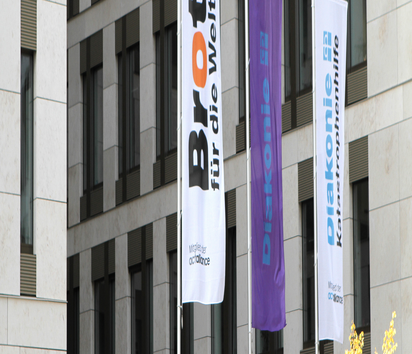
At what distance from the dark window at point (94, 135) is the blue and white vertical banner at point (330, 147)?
43.7 ft

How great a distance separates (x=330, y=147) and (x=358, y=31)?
6.16m

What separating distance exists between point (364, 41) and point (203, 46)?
30.0 ft

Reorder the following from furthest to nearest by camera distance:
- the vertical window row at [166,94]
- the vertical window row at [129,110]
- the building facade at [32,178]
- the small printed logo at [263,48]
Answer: the vertical window row at [129,110] < the vertical window row at [166,94] < the small printed logo at [263,48] < the building facade at [32,178]

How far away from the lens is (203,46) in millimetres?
17672

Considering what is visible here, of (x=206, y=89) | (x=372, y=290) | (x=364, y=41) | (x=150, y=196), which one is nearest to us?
(x=206, y=89)

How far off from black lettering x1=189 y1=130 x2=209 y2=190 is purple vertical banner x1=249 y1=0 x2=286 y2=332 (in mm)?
1520

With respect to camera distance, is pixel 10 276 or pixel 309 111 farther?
pixel 309 111

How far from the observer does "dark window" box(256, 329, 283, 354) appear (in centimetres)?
2652

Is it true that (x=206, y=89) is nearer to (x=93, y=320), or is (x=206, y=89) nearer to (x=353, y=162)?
(x=353, y=162)

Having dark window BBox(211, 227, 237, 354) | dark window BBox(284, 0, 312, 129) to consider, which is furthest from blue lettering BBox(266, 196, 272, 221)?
dark window BBox(211, 227, 237, 354)

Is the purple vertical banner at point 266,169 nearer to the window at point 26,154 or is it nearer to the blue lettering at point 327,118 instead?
the blue lettering at point 327,118

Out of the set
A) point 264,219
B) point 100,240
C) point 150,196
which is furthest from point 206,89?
point 100,240

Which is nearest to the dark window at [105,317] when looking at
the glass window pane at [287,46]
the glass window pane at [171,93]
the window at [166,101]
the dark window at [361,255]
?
the window at [166,101]

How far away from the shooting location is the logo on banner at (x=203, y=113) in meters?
17.2
